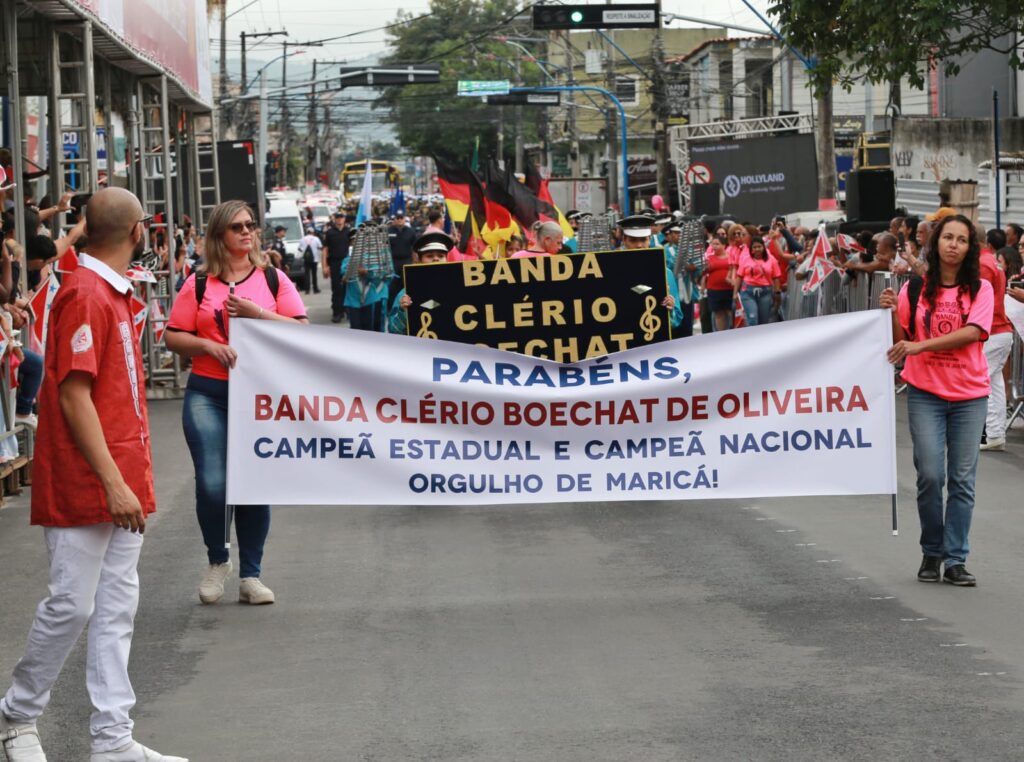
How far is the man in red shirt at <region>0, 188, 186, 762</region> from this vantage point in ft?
→ 16.9

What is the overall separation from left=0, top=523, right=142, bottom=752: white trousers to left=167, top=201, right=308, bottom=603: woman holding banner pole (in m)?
2.61

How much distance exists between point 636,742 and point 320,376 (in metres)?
3.12

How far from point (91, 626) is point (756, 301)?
756 inches

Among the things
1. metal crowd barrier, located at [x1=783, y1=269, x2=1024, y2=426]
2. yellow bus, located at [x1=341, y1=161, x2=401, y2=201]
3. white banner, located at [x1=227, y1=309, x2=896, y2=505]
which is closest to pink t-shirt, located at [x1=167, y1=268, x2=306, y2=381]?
white banner, located at [x1=227, y1=309, x2=896, y2=505]

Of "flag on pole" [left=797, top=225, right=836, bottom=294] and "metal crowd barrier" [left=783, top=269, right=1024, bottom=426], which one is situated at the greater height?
"flag on pole" [left=797, top=225, right=836, bottom=294]

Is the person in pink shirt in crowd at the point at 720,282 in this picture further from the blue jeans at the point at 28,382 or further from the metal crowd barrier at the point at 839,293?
the blue jeans at the point at 28,382

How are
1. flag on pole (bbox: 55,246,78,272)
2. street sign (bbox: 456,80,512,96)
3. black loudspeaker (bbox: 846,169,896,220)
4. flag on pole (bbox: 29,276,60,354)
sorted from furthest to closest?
1. street sign (bbox: 456,80,512,96)
2. black loudspeaker (bbox: 846,169,896,220)
3. flag on pole (bbox: 55,246,78,272)
4. flag on pole (bbox: 29,276,60,354)

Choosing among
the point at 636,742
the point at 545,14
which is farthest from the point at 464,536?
the point at 545,14

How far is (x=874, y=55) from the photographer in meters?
18.8

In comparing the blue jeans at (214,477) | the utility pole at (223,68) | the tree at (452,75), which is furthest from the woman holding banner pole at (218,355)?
the tree at (452,75)

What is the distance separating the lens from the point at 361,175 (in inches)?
Result: 4744

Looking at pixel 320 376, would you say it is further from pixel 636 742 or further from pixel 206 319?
pixel 636 742

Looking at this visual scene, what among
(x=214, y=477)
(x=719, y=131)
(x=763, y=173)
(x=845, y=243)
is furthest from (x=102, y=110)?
(x=719, y=131)

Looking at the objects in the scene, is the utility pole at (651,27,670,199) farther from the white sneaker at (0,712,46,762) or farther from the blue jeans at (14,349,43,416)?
the white sneaker at (0,712,46,762)
